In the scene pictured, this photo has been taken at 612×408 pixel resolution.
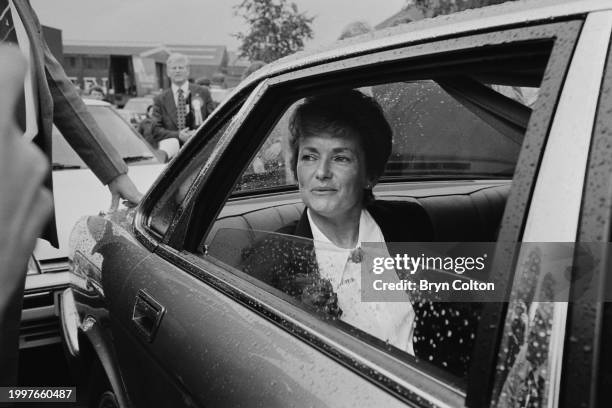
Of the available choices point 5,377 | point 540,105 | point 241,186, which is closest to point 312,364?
point 540,105

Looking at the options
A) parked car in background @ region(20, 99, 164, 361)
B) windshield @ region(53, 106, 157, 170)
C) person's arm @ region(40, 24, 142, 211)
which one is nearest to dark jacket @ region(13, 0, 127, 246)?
person's arm @ region(40, 24, 142, 211)

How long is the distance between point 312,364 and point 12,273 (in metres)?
0.53

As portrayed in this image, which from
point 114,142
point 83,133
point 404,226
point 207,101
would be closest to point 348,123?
point 404,226

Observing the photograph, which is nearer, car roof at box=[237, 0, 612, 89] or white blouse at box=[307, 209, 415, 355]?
car roof at box=[237, 0, 612, 89]

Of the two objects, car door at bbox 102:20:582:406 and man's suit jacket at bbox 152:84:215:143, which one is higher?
man's suit jacket at bbox 152:84:215:143

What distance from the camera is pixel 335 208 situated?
166 cm

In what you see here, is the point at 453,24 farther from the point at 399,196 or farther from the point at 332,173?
the point at 399,196

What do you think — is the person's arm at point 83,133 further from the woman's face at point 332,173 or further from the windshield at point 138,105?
the windshield at point 138,105

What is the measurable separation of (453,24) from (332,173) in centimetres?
75

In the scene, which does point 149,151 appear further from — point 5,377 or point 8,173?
point 8,173

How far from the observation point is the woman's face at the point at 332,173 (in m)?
1.67

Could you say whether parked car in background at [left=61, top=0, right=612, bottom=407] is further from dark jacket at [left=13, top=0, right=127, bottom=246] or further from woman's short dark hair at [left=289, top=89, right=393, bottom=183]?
dark jacket at [left=13, top=0, right=127, bottom=246]

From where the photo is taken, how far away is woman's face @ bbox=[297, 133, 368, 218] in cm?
167

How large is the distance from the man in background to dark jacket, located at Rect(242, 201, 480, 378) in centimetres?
446
